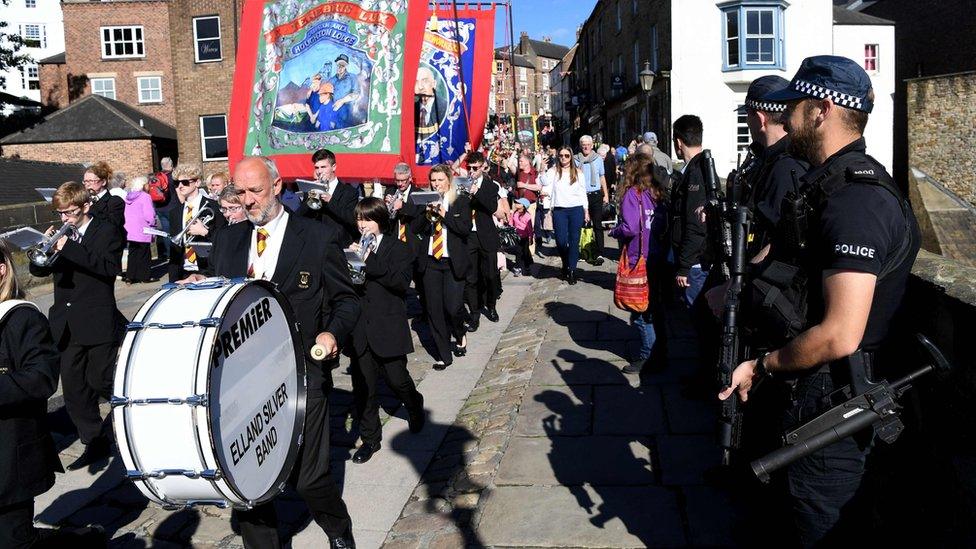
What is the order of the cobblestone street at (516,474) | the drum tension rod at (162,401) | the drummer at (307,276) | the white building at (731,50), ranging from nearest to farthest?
the drum tension rod at (162,401)
the drummer at (307,276)
the cobblestone street at (516,474)
the white building at (731,50)

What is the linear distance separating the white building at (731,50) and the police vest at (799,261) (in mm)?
29465

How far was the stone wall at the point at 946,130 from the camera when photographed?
78.1 feet

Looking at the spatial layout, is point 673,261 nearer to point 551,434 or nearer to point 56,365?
point 551,434

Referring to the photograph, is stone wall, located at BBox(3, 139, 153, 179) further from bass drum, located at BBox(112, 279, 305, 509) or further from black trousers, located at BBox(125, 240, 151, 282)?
bass drum, located at BBox(112, 279, 305, 509)

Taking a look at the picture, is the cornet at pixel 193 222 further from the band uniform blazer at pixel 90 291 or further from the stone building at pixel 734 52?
the stone building at pixel 734 52

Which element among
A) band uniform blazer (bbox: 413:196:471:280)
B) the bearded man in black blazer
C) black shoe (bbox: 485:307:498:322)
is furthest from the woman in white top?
the bearded man in black blazer

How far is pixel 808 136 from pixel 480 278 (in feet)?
23.2

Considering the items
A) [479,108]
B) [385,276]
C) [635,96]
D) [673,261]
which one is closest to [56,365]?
[385,276]

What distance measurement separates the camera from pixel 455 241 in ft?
26.9

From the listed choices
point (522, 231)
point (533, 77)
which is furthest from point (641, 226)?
point (533, 77)

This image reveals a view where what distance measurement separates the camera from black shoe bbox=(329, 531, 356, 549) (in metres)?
3.96

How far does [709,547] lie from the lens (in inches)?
153

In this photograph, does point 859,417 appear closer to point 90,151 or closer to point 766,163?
point 766,163

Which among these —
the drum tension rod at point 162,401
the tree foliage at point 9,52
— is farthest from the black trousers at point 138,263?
the tree foliage at point 9,52
